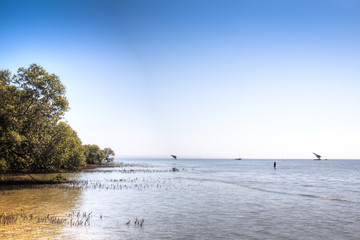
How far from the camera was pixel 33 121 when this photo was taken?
2995 cm

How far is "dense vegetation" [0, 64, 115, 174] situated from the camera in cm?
2780

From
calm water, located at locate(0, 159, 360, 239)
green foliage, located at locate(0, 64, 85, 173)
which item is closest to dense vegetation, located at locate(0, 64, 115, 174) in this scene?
green foliage, located at locate(0, 64, 85, 173)

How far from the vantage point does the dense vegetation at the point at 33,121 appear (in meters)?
27.8

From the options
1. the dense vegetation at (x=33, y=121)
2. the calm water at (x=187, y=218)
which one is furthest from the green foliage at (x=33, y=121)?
the calm water at (x=187, y=218)

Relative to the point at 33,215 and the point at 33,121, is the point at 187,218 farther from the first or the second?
the point at 33,121

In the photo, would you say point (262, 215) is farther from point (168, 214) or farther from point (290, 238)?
point (168, 214)

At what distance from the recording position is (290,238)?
47.7 ft

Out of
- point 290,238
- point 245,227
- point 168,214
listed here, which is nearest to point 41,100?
point 168,214

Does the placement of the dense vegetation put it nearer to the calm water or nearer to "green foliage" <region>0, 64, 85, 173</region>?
"green foliage" <region>0, 64, 85, 173</region>

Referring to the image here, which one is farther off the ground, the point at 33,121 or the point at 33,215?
the point at 33,121

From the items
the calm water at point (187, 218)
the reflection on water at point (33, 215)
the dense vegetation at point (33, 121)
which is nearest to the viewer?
the reflection on water at point (33, 215)

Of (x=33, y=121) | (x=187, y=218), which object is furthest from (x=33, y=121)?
(x=187, y=218)

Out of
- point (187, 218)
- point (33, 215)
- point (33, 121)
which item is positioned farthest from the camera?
point (33, 121)

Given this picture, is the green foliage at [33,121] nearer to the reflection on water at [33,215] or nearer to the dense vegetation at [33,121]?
the dense vegetation at [33,121]
